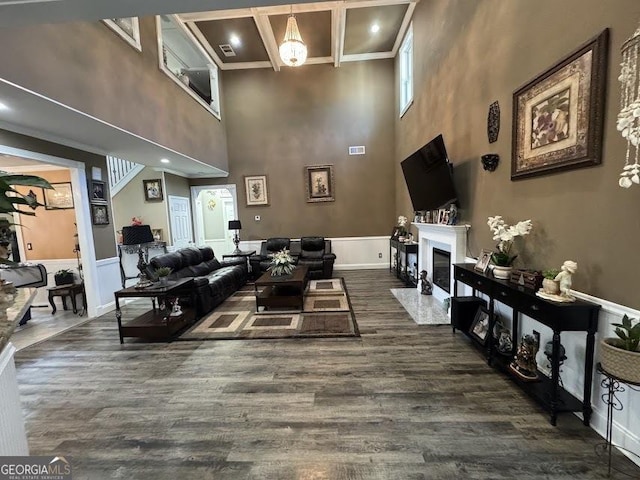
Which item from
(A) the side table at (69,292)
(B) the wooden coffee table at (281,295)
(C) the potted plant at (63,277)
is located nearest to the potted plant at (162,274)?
(B) the wooden coffee table at (281,295)

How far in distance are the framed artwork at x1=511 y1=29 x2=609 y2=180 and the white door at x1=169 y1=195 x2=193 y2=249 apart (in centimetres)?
671

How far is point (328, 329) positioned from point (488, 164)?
8.45 ft

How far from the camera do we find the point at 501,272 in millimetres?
2477

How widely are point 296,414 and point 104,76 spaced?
4112 millimetres

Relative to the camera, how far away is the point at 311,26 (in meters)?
5.60

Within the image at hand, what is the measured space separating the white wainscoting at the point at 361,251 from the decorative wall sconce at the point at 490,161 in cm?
434

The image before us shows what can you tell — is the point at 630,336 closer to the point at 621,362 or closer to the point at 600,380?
the point at 621,362

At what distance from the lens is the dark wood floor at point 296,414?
1630 mm

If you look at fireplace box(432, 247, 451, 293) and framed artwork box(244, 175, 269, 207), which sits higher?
framed artwork box(244, 175, 269, 207)

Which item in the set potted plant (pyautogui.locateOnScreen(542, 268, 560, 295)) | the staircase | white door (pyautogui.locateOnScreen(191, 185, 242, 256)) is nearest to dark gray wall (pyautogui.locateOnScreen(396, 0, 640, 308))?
potted plant (pyautogui.locateOnScreen(542, 268, 560, 295))

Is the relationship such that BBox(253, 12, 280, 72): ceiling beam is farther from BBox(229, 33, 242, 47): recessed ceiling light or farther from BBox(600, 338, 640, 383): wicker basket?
BBox(600, 338, 640, 383): wicker basket

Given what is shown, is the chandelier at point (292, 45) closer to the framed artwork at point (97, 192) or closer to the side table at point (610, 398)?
the framed artwork at point (97, 192)

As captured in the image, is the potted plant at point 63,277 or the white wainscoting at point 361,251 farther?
the white wainscoting at point 361,251

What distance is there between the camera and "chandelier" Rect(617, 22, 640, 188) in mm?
1291
